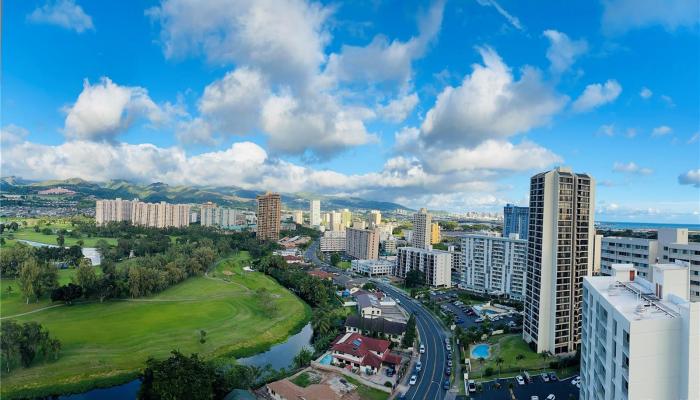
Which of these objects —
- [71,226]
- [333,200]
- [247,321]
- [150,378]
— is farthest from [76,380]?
[333,200]

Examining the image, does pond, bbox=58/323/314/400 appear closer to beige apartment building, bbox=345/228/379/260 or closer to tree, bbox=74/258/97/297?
tree, bbox=74/258/97/297

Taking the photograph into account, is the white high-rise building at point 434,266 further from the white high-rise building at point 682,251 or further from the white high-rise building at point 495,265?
the white high-rise building at point 682,251

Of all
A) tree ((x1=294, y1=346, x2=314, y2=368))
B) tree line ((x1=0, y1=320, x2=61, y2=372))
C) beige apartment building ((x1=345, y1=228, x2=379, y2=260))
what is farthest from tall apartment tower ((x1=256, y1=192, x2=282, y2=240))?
tree line ((x1=0, y1=320, x2=61, y2=372))

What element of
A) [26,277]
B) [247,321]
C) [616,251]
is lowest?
[247,321]

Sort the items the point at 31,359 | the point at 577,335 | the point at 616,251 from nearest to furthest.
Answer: the point at 31,359 → the point at 577,335 → the point at 616,251

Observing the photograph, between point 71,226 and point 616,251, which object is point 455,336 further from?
point 71,226

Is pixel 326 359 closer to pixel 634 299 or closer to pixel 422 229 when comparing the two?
pixel 634 299

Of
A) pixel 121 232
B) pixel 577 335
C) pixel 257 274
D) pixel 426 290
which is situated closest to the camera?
pixel 577 335
